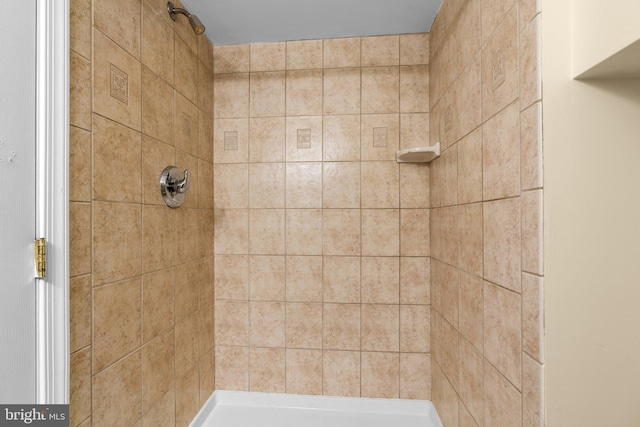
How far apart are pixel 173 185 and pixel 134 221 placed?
0.90ft

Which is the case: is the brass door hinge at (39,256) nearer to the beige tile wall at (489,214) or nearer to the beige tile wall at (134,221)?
the beige tile wall at (134,221)

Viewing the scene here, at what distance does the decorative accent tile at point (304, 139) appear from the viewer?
1914 mm

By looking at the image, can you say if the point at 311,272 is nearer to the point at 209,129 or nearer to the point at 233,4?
the point at 209,129

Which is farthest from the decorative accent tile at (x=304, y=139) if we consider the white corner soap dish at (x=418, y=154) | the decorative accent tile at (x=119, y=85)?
the decorative accent tile at (x=119, y=85)

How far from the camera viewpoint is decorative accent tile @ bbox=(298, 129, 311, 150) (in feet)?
6.28

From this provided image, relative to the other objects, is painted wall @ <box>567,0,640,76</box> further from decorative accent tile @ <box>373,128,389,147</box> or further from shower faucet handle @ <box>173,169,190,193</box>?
shower faucet handle @ <box>173,169,190,193</box>

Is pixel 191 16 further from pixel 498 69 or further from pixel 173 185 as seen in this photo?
pixel 498 69

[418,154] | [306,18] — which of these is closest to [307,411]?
[418,154]

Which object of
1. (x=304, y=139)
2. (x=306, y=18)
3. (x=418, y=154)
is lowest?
(x=418, y=154)

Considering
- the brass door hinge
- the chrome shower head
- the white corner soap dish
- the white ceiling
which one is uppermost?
the white ceiling

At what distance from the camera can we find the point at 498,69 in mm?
983

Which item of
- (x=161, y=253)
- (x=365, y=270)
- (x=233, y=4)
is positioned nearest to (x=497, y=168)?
(x=365, y=270)

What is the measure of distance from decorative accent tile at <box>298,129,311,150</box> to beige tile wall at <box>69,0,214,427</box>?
548mm

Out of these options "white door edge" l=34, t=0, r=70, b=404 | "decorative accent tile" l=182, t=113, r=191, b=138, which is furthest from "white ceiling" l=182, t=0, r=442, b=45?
"white door edge" l=34, t=0, r=70, b=404
